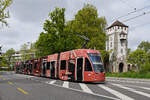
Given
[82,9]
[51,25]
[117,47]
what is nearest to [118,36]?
[117,47]

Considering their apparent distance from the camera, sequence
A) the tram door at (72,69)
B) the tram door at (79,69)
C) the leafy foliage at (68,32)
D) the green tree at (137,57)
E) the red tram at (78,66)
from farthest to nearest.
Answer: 1. the green tree at (137,57)
2. the leafy foliage at (68,32)
3. the tram door at (72,69)
4. the tram door at (79,69)
5. the red tram at (78,66)

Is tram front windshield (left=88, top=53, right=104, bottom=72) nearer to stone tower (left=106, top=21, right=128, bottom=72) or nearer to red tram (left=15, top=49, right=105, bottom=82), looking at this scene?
red tram (left=15, top=49, right=105, bottom=82)

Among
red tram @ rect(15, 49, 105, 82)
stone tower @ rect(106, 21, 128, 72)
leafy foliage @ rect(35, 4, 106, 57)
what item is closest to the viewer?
red tram @ rect(15, 49, 105, 82)

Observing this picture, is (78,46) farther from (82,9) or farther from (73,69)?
(73,69)

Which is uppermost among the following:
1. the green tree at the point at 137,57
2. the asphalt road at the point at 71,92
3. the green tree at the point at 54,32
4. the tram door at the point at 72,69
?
the green tree at the point at 54,32

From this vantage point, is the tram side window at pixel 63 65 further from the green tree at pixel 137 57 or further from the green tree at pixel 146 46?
the green tree at pixel 146 46

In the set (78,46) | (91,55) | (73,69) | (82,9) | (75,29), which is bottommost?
(73,69)

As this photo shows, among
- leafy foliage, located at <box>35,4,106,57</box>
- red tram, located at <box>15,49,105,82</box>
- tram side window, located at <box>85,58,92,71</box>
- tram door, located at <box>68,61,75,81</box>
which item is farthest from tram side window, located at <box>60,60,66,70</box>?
leafy foliage, located at <box>35,4,106,57</box>

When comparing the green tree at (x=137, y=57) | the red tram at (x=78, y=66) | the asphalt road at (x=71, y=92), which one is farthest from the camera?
the green tree at (x=137, y=57)

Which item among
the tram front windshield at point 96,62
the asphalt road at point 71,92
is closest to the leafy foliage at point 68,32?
the tram front windshield at point 96,62

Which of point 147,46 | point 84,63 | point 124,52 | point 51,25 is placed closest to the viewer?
point 84,63

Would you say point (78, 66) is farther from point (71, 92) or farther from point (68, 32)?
point (68, 32)

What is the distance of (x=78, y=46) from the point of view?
3638cm

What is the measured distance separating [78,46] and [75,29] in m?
3.28
